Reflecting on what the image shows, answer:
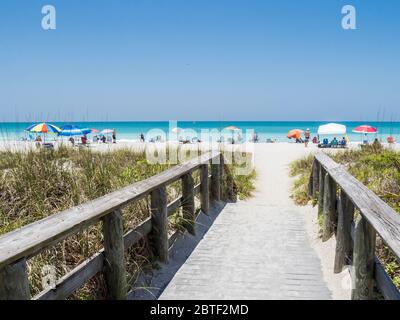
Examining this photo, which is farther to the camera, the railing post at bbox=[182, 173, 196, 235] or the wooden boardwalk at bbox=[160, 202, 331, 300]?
the railing post at bbox=[182, 173, 196, 235]

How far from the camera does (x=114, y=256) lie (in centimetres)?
298

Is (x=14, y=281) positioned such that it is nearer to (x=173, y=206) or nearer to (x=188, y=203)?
(x=173, y=206)

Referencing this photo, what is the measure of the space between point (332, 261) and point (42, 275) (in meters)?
3.04

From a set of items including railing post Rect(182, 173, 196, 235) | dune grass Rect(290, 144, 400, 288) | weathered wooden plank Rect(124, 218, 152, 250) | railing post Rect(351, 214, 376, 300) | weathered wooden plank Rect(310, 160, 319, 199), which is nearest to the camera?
railing post Rect(351, 214, 376, 300)

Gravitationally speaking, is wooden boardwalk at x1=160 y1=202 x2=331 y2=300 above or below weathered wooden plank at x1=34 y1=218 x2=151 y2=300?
below

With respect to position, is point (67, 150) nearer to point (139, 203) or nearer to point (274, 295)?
point (139, 203)

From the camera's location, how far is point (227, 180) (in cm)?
834

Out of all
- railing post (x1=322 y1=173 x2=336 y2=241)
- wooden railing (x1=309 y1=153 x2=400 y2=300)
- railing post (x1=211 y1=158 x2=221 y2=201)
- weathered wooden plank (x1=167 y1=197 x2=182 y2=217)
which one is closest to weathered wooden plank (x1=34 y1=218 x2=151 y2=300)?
weathered wooden plank (x1=167 y1=197 x2=182 y2=217)

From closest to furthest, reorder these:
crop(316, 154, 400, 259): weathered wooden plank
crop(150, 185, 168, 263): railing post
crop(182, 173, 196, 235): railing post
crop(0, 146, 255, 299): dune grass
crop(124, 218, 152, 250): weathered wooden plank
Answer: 1. crop(316, 154, 400, 259): weathered wooden plank
2. crop(0, 146, 255, 299): dune grass
3. crop(124, 218, 152, 250): weathered wooden plank
4. crop(150, 185, 168, 263): railing post
5. crop(182, 173, 196, 235): railing post

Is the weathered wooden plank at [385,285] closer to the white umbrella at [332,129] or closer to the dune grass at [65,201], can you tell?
the dune grass at [65,201]

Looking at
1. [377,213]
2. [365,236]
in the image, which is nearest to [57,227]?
[377,213]

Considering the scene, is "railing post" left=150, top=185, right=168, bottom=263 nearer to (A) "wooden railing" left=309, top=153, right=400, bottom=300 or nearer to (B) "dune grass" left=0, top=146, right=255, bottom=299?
(B) "dune grass" left=0, top=146, right=255, bottom=299

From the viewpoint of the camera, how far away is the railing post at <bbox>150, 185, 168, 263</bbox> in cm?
406
